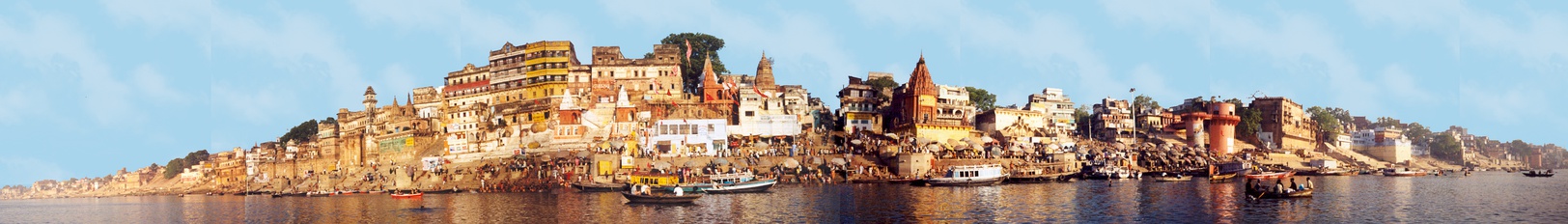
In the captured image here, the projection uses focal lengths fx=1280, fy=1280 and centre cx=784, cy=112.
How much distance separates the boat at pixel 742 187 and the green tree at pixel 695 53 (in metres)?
33.8

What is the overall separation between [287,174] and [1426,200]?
258ft

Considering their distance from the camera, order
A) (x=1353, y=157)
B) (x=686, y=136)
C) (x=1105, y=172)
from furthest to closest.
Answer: (x=1353, y=157) < (x=686, y=136) < (x=1105, y=172)

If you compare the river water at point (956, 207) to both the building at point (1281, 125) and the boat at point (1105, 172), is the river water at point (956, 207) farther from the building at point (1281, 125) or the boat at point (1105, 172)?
the building at point (1281, 125)

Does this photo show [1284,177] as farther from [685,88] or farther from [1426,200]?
[685,88]

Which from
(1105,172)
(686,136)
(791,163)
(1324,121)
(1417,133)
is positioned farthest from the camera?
(1417,133)

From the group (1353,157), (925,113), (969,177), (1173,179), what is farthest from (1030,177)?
(1353,157)

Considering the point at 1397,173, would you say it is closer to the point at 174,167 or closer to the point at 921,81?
the point at 921,81

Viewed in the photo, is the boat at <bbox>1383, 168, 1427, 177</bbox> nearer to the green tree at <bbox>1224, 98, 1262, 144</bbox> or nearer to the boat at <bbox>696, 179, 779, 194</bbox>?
the green tree at <bbox>1224, 98, 1262, 144</bbox>

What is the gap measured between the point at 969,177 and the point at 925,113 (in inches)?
705

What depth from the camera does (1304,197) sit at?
52.7 m

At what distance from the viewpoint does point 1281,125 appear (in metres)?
103

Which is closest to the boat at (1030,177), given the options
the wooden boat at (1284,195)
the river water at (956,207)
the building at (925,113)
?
the river water at (956,207)

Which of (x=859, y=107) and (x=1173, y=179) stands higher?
(x=859, y=107)

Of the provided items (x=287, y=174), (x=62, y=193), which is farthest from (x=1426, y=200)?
(x=62, y=193)
